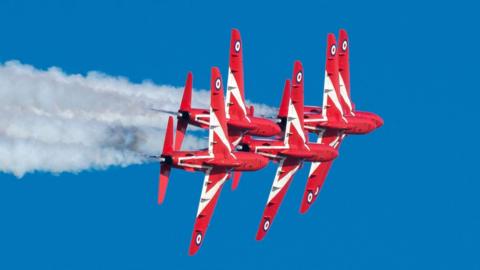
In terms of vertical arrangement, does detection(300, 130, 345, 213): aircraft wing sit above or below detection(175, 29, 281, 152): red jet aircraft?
below

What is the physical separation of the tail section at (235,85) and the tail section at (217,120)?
2.53 m

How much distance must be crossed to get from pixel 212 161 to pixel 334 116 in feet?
26.0

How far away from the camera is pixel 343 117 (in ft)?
309

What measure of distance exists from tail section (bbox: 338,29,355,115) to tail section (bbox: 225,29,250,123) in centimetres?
560

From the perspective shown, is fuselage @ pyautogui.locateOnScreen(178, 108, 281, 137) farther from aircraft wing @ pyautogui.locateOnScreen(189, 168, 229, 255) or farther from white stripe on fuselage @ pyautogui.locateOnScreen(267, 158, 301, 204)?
aircraft wing @ pyautogui.locateOnScreen(189, 168, 229, 255)

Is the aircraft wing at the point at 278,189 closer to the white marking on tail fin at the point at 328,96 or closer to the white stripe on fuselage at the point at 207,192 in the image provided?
the white marking on tail fin at the point at 328,96

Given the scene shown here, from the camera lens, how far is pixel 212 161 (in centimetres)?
8800

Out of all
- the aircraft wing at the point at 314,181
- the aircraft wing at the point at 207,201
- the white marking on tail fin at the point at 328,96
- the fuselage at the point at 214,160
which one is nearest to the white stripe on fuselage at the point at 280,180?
the fuselage at the point at 214,160

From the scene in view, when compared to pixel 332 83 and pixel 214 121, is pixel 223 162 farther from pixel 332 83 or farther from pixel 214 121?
pixel 332 83

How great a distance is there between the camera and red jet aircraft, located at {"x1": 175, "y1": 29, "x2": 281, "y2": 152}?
90062 mm

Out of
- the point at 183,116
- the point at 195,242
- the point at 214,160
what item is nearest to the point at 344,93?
the point at 183,116

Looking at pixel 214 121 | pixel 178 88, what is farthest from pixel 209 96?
pixel 214 121

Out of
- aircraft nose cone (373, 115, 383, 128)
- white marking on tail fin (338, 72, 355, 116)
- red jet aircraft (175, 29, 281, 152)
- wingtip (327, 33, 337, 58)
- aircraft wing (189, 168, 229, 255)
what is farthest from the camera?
aircraft nose cone (373, 115, 383, 128)

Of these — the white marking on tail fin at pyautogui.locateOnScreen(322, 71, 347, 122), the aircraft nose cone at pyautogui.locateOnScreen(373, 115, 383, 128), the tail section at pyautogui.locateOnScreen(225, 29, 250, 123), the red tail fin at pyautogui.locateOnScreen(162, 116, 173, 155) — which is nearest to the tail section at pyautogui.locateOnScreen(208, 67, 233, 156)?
the red tail fin at pyautogui.locateOnScreen(162, 116, 173, 155)
